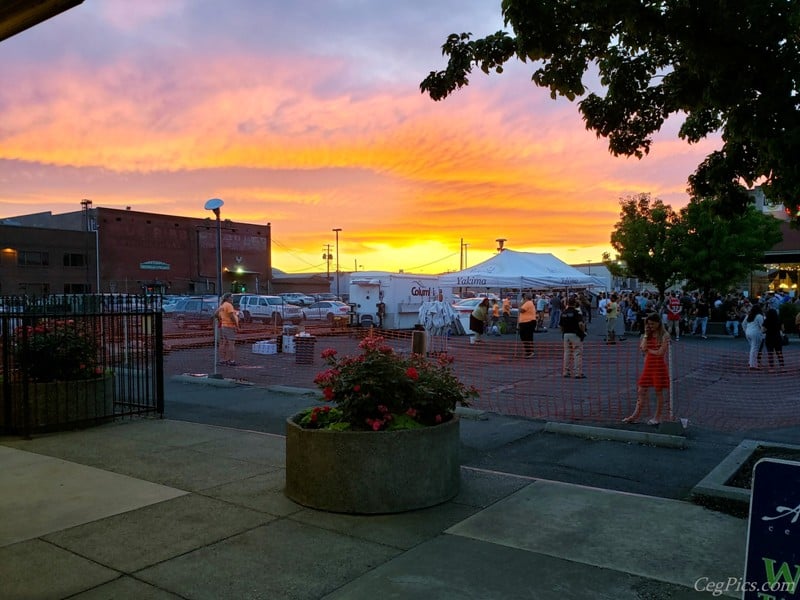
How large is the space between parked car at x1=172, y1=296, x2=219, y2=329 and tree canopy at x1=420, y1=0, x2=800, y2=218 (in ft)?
66.0

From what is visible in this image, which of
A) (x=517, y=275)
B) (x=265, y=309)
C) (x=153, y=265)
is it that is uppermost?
(x=153, y=265)

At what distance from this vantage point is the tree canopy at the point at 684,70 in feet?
16.9

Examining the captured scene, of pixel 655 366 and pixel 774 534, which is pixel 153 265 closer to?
pixel 655 366

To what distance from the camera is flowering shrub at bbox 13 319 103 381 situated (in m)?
8.06

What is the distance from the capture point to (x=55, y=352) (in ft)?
27.0

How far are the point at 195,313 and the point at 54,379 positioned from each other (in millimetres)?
24762

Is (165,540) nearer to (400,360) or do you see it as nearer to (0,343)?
(400,360)

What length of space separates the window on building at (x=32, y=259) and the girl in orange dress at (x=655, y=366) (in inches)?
2597

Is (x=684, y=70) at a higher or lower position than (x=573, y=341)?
higher

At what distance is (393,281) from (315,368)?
568 inches

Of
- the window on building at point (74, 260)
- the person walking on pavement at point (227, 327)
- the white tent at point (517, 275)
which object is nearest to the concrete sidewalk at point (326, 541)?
the person walking on pavement at point (227, 327)

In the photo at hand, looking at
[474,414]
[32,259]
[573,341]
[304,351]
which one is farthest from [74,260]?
[474,414]

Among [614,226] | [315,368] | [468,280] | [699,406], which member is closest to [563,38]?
[699,406]

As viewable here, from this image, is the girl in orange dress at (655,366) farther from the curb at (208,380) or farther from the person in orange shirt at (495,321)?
the person in orange shirt at (495,321)
